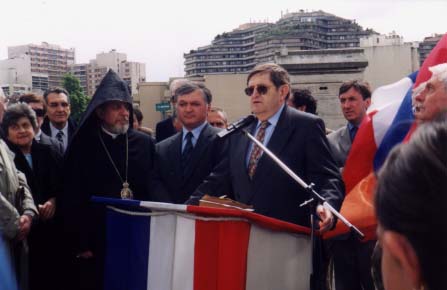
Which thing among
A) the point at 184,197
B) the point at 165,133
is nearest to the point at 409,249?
the point at 184,197

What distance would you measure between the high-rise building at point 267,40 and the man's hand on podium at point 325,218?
80.2m

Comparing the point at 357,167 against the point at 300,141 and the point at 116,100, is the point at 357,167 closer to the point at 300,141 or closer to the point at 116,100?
the point at 300,141

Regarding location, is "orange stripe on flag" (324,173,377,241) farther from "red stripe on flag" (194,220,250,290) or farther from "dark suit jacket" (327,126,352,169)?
"dark suit jacket" (327,126,352,169)

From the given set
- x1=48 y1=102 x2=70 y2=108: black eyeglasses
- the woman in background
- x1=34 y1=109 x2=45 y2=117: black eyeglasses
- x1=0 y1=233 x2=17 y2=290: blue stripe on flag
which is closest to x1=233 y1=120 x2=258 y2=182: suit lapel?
x1=0 y1=233 x2=17 y2=290: blue stripe on flag

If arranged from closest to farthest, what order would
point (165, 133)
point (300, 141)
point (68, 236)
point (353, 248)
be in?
1. point (300, 141)
2. point (353, 248)
3. point (68, 236)
4. point (165, 133)

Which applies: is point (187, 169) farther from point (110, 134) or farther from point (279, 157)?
point (279, 157)

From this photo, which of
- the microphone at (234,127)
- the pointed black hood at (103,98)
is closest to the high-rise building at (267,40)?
the pointed black hood at (103,98)

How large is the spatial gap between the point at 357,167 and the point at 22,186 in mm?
2466

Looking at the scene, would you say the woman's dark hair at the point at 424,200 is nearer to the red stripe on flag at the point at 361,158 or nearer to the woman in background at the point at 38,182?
the red stripe on flag at the point at 361,158

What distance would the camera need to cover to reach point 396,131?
Result: 156 inches

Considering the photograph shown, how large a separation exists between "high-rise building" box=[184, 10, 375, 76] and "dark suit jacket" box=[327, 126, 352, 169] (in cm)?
7787

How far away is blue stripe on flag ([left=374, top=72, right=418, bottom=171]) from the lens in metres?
3.94

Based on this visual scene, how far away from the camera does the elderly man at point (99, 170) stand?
520 cm

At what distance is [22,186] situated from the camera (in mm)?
4961
